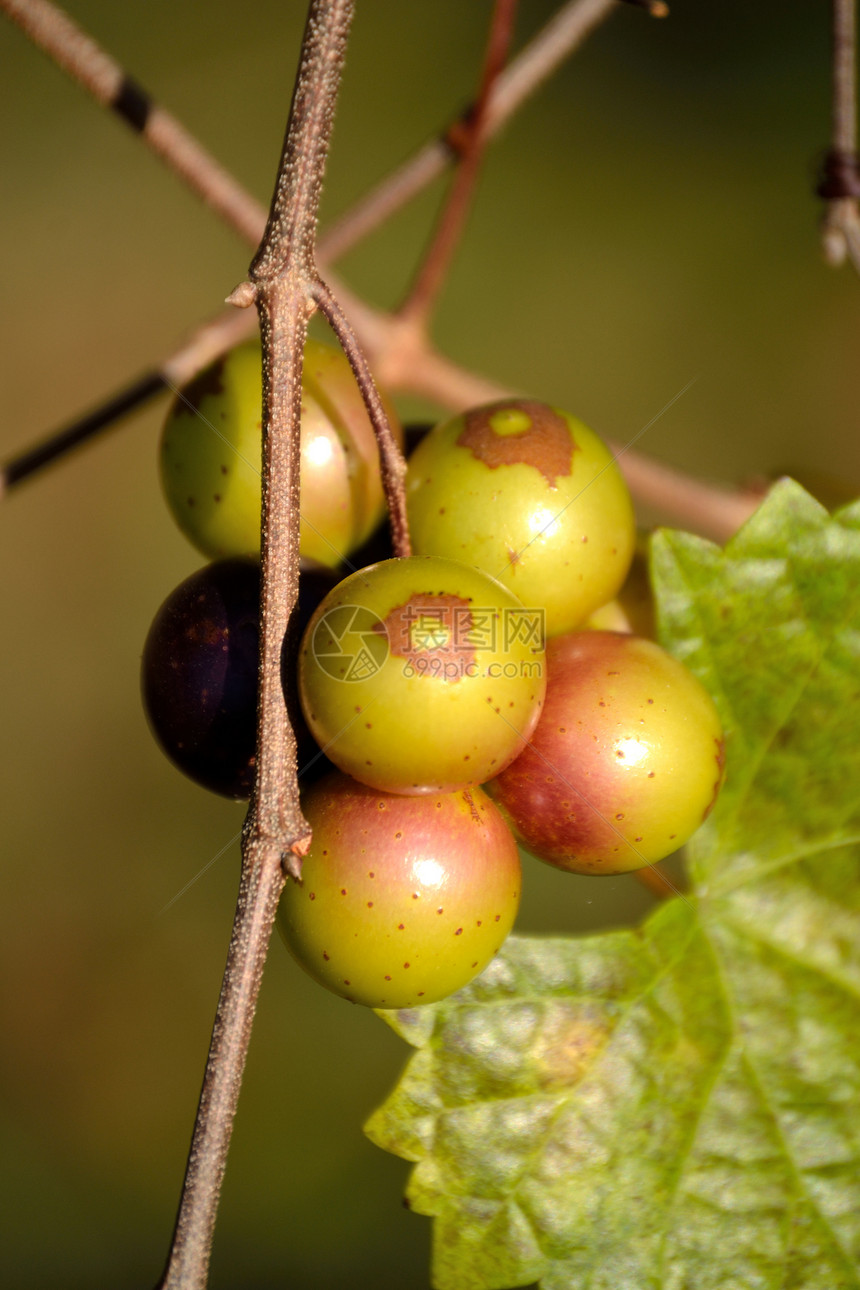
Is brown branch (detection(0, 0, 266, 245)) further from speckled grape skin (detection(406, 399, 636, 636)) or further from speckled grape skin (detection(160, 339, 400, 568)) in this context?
speckled grape skin (detection(406, 399, 636, 636))

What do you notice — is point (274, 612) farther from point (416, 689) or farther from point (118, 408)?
point (118, 408)

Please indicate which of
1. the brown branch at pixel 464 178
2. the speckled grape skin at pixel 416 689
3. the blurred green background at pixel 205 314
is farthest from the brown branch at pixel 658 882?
the blurred green background at pixel 205 314

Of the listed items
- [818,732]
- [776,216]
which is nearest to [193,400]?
[818,732]

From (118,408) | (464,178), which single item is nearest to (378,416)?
(118,408)

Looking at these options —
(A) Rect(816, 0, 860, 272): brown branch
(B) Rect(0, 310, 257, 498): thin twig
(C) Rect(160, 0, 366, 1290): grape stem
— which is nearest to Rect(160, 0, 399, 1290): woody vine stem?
(C) Rect(160, 0, 366, 1290): grape stem

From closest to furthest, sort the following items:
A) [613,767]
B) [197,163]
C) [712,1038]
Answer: [613,767] → [712,1038] → [197,163]

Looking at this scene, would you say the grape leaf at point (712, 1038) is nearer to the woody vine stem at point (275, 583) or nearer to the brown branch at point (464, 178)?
the woody vine stem at point (275, 583)

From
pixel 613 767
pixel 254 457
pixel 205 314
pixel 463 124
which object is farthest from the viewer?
pixel 205 314
